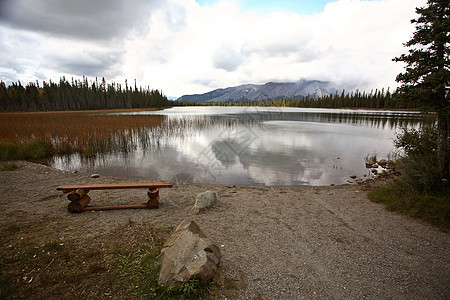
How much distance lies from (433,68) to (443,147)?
256 centimetres

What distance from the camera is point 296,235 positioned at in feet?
16.3

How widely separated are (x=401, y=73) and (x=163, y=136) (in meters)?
20.9

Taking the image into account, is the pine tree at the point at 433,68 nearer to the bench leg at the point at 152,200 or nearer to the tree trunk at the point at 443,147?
the tree trunk at the point at 443,147

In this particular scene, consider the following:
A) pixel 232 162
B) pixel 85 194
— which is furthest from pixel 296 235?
pixel 232 162

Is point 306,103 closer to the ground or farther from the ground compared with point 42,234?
farther from the ground

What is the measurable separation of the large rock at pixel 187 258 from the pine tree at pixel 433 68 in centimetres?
734

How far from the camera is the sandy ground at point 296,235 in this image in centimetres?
338

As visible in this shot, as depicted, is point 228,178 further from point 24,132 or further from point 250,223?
point 24,132

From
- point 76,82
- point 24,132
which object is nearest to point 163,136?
point 24,132

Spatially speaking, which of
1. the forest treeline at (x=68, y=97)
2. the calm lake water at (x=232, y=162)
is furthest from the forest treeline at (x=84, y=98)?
the calm lake water at (x=232, y=162)

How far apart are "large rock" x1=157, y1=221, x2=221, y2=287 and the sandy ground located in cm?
52

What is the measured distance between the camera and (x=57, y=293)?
2912 millimetres

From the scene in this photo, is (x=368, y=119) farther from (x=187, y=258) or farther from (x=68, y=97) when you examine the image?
(x=68, y=97)

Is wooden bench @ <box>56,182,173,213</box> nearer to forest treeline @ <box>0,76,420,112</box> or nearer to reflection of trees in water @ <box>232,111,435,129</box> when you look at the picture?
reflection of trees in water @ <box>232,111,435,129</box>
